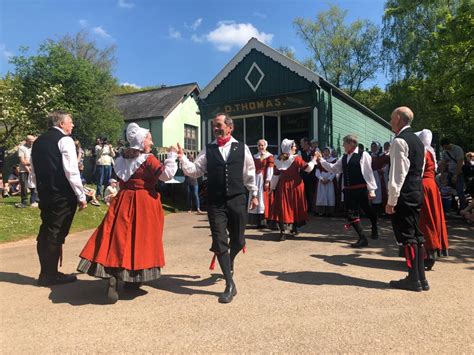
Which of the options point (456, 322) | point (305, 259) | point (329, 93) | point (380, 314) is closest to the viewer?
point (456, 322)

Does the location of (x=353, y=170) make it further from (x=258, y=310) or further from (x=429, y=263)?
(x=258, y=310)

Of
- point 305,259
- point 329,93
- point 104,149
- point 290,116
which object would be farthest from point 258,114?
point 305,259

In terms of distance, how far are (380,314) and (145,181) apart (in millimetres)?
2720

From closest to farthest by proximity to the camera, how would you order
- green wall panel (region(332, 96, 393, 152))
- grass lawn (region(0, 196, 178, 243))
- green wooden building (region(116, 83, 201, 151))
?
grass lawn (region(0, 196, 178, 243))
green wall panel (region(332, 96, 393, 152))
green wooden building (region(116, 83, 201, 151))

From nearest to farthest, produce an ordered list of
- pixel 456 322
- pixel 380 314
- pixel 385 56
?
pixel 456 322 < pixel 380 314 < pixel 385 56

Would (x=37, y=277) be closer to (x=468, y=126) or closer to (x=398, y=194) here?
(x=398, y=194)

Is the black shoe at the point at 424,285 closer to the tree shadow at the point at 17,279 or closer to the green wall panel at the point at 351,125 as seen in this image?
the tree shadow at the point at 17,279

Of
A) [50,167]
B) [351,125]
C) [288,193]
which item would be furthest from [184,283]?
[351,125]

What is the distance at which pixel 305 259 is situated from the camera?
5.80m

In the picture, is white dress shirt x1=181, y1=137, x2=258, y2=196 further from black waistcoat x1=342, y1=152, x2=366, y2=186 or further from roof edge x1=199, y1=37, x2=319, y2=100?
roof edge x1=199, y1=37, x2=319, y2=100

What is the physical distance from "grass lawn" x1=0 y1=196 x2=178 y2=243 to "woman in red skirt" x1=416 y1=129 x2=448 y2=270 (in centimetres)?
749

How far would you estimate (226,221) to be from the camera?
14.3 ft

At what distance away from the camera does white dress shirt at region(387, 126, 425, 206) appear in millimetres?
4234

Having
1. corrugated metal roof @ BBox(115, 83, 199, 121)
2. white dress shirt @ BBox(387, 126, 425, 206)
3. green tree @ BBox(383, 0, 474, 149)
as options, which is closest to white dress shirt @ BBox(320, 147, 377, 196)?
Result: white dress shirt @ BBox(387, 126, 425, 206)
